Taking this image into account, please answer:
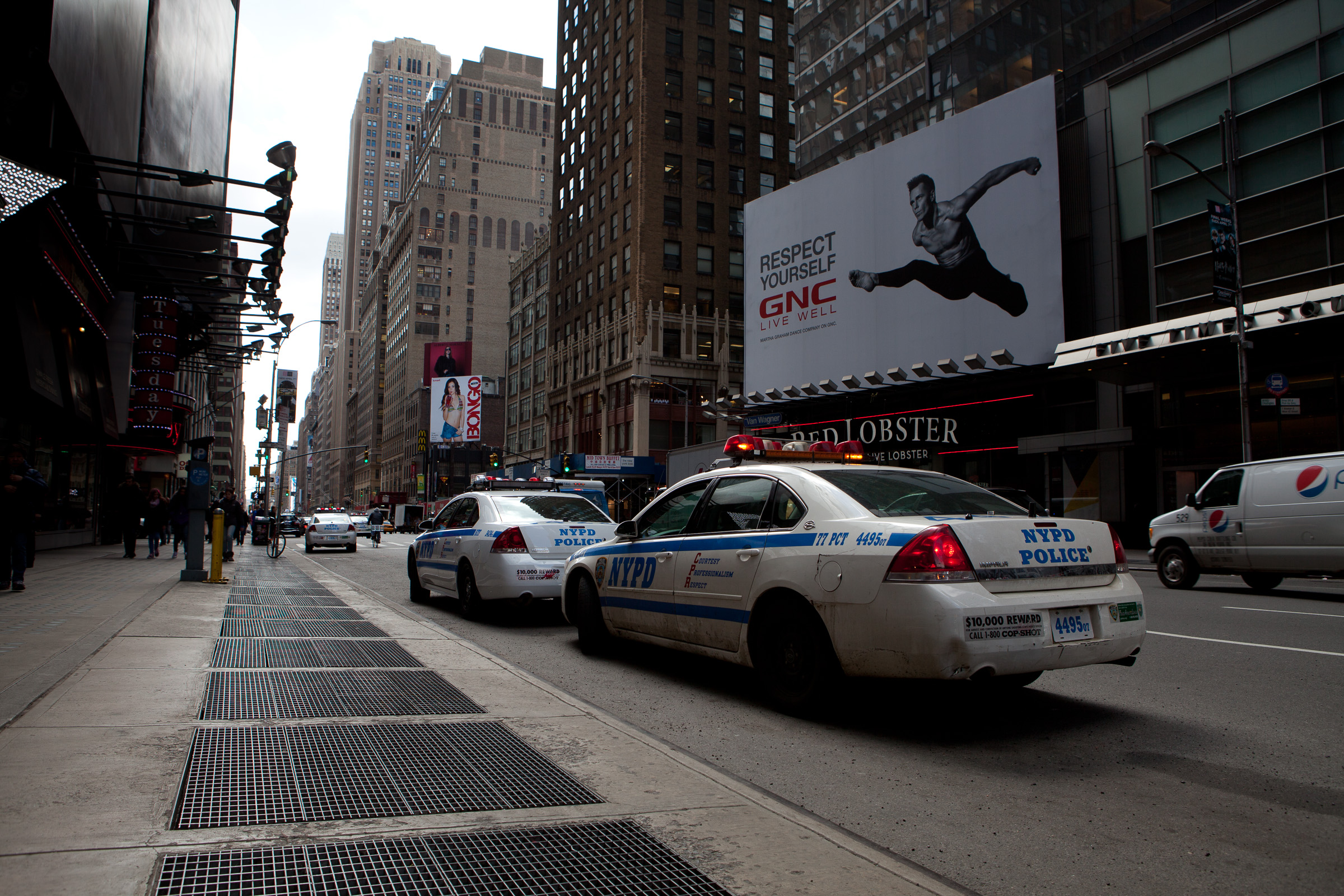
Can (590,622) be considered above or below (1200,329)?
below

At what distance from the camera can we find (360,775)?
13.0 ft

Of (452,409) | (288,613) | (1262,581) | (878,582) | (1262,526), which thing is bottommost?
(288,613)

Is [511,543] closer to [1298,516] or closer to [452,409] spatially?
[1298,516]

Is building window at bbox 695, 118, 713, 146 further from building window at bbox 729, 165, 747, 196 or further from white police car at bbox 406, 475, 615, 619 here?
white police car at bbox 406, 475, 615, 619

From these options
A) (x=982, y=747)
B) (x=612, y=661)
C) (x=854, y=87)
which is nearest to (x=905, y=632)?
(x=982, y=747)

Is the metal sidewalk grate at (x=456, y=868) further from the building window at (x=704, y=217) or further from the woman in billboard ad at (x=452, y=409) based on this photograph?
the woman in billboard ad at (x=452, y=409)

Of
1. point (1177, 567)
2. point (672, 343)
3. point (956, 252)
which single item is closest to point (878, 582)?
point (1177, 567)

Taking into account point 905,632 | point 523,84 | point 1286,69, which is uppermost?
point 523,84

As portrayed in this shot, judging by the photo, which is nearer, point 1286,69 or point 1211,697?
point 1211,697

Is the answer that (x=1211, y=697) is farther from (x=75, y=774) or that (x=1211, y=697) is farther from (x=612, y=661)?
(x=75, y=774)

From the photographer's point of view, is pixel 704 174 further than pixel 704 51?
No

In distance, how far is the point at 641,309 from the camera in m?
58.7

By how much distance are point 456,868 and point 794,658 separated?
300 cm

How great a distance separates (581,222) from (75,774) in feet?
222
